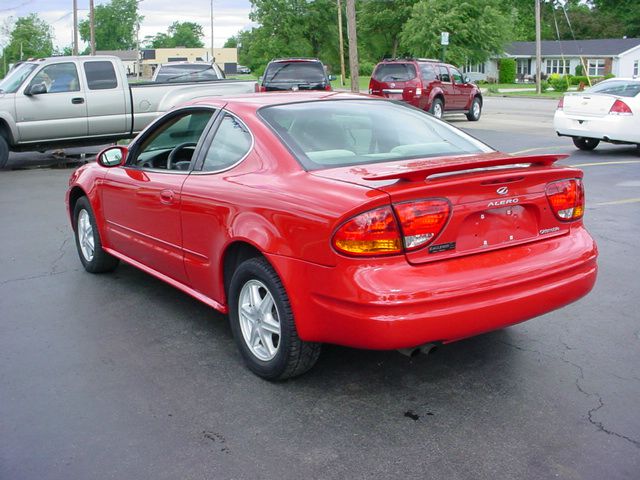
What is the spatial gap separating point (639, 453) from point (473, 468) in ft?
2.52

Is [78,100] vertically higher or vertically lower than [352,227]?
higher

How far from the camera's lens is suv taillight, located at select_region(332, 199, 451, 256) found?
3.70 metres

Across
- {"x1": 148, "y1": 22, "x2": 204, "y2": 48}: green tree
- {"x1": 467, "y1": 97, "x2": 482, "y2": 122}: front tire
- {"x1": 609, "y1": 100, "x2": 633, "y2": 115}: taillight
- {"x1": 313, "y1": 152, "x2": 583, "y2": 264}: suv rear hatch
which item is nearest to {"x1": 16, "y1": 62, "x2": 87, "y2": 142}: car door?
{"x1": 609, "y1": 100, "x2": 633, "y2": 115}: taillight

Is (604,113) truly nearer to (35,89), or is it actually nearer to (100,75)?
(100,75)

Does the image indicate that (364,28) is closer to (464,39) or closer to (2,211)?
(464,39)

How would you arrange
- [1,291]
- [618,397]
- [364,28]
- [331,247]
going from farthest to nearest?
[364,28], [1,291], [618,397], [331,247]

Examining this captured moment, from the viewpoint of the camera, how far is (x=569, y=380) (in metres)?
4.32

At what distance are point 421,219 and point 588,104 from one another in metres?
12.0

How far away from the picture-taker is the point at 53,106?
14797mm

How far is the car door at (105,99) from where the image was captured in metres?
15.3

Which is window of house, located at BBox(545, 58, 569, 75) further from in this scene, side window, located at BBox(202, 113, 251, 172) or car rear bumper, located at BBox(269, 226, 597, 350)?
car rear bumper, located at BBox(269, 226, 597, 350)

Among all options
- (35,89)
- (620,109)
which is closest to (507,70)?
(620,109)

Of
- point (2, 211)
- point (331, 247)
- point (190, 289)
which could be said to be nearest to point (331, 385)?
point (331, 247)

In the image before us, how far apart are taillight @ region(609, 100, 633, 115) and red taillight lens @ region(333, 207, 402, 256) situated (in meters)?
11.8
